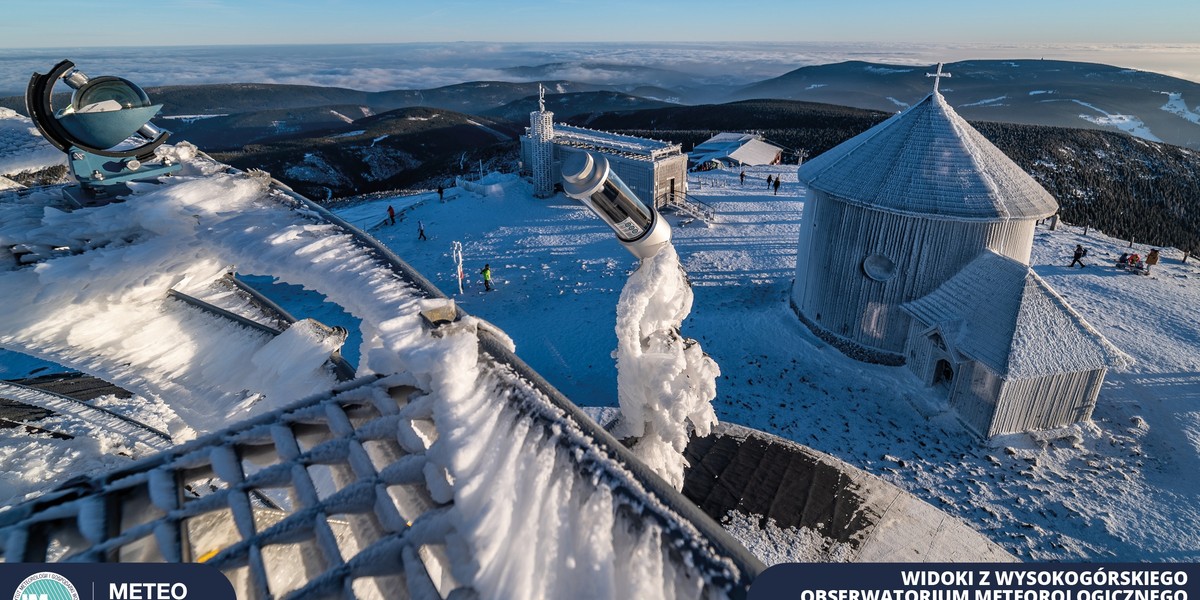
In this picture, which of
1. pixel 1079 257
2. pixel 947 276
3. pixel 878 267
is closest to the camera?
pixel 947 276

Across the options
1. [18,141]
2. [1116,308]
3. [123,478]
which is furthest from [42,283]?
[1116,308]

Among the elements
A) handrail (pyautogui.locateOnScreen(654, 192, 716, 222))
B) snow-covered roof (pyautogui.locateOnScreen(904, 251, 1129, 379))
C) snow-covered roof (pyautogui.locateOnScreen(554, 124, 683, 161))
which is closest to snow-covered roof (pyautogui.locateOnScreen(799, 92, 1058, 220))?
snow-covered roof (pyautogui.locateOnScreen(904, 251, 1129, 379))

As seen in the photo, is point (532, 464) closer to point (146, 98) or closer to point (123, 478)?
point (123, 478)

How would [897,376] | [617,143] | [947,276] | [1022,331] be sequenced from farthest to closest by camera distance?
[617,143] → [897,376] → [947,276] → [1022,331]

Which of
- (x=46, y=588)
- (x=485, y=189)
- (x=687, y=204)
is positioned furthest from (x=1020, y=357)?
(x=485, y=189)

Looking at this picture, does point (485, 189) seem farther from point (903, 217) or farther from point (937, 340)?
point (937, 340)

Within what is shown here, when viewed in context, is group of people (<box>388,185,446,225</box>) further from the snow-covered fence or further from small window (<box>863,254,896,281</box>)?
small window (<box>863,254,896,281</box>)

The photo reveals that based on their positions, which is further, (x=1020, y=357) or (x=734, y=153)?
(x=734, y=153)
